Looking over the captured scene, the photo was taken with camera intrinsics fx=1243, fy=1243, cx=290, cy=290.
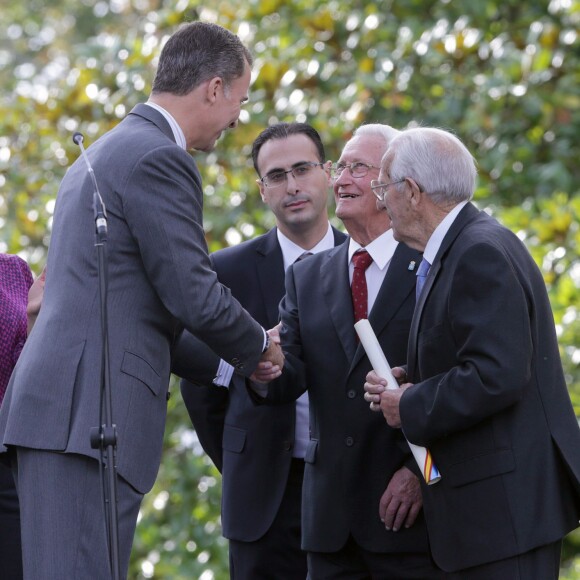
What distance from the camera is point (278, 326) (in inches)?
175

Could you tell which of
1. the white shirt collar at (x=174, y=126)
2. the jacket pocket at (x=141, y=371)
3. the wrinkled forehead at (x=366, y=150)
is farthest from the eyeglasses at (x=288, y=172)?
the jacket pocket at (x=141, y=371)

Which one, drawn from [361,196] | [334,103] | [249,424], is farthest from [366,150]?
[334,103]

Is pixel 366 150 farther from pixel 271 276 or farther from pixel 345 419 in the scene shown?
pixel 345 419

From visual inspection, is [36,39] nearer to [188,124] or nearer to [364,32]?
[364,32]

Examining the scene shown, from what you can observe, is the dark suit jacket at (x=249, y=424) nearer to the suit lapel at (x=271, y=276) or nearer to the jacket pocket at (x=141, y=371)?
the suit lapel at (x=271, y=276)

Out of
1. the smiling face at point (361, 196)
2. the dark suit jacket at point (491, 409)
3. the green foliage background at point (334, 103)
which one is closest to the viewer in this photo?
the dark suit jacket at point (491, 409)

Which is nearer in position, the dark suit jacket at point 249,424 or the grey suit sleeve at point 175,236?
the grey suit sleeve at point 175,236

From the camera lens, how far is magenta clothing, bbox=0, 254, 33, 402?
4203 millimetres

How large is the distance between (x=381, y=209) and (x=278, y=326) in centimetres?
55

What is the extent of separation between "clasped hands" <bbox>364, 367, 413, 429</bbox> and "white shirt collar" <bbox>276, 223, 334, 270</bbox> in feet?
3.90

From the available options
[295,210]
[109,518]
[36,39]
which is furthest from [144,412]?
[36,39]

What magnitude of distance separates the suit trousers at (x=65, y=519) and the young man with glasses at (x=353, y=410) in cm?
79

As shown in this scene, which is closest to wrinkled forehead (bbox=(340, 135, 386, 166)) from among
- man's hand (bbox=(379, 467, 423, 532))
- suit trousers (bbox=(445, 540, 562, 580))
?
man's hand (bbox=(379, 467, 423, 532))

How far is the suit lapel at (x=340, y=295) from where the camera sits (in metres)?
4.20
